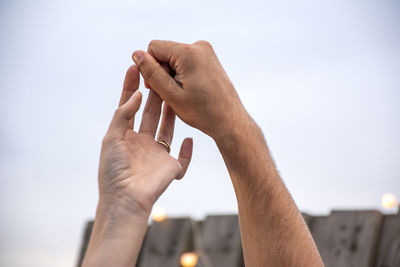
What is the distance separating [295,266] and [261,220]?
18cm

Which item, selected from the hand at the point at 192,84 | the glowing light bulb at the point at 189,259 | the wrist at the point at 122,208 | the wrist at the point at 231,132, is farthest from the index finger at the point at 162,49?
the glowing light bulb at the point at 189,259

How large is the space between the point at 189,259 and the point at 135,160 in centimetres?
123

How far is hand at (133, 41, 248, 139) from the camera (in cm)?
153

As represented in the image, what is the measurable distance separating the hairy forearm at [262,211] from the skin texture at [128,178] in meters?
0.16

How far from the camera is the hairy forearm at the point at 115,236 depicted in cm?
111

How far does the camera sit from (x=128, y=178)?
129 centimetres

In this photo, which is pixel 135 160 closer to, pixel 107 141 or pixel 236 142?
pixel 107 141

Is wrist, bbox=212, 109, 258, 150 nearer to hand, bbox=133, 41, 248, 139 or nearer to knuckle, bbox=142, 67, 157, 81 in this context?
hand, bbox=133, 41, 248, 139

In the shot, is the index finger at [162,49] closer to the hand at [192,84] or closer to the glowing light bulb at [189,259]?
the hand at [192,84]

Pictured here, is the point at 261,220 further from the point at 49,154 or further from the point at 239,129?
the point at 49,154

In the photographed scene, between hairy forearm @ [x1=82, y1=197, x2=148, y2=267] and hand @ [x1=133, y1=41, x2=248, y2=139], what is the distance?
0.45 metres

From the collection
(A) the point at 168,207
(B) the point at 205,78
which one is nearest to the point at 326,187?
(A) the point at 168,207

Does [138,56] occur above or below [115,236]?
above

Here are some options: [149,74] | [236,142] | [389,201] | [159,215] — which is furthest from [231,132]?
[159,215]
